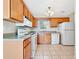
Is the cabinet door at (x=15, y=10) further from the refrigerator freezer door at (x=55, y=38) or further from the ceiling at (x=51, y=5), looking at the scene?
the refrigerator freezer door at (x=55, y=38)

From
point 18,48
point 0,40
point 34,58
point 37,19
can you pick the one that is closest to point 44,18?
point 37,19

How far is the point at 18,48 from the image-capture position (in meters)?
3.13

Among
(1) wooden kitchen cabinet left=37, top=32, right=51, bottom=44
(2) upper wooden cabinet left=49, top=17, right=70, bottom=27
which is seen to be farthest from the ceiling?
(2) upper wooden cabinet left=49, top=17, right=70, bottom=27

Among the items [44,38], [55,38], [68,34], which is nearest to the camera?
[68,34]

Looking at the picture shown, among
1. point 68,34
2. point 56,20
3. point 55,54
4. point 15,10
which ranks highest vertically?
point 56,20

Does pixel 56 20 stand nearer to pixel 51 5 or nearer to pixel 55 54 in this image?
pixel 51 5

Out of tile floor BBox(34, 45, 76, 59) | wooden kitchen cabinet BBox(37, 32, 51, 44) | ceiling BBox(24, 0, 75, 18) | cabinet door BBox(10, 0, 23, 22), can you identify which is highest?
ceiling BBox(24, 0, 75, 18)

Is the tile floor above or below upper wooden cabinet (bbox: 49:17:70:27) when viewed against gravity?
below

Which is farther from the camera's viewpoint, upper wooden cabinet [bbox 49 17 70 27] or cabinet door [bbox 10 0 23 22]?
upper wooden cabinet [bbox 49 17 70 27]

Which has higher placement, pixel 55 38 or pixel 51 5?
pixel 51 5

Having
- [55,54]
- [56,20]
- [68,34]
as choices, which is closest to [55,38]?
[68,34]

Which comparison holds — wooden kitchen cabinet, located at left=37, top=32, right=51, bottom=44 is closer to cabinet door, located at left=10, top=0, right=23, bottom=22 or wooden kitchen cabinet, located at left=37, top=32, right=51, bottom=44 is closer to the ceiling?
the ceiling

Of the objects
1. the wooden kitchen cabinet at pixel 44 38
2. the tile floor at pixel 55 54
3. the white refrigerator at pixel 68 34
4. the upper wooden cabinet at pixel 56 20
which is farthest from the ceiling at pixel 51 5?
the upper wooden cabinet at pixel 56 20

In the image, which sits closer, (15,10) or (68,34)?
(15,10)
